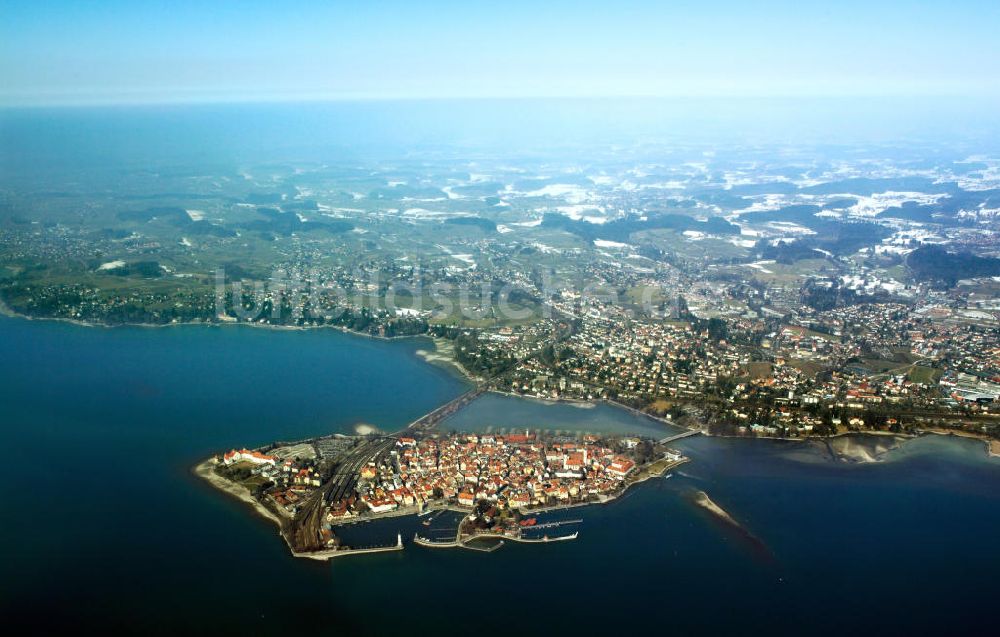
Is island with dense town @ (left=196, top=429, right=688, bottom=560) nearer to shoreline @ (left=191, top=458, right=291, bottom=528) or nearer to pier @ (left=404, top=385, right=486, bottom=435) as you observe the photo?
shoreline @ (left=191, top=458, right=291, bottom=528)

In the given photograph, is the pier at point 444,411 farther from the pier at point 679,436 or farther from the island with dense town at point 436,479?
the pier at point 679,436

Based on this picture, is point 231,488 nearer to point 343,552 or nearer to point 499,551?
point 343,552

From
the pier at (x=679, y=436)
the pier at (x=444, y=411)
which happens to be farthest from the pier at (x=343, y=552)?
the pier at (x=679, y=436)

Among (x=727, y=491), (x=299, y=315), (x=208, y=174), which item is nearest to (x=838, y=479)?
(x=727, y=491)

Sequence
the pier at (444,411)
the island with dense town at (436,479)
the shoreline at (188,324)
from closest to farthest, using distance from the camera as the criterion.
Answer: the island with dense town at (436,479)
the pier at (444,411)
the shoreline at (188,324)

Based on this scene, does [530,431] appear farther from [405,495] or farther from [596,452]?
[405,495]

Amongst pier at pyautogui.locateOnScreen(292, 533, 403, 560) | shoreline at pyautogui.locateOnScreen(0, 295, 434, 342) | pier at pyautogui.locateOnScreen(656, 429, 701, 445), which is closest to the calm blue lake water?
pier at pyautogui.locateOnScreen(292, 533, 403, 560)
